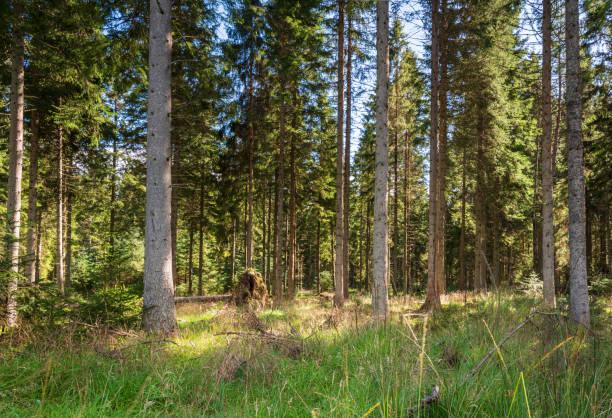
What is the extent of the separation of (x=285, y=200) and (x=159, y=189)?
609 inches

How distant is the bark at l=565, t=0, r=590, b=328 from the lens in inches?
251

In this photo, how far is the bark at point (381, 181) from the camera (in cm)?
657

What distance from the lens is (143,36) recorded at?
24.5 feet

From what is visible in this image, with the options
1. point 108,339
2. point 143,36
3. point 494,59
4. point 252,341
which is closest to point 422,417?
point 252,341

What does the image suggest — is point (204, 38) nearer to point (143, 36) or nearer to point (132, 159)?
point (143, 36)

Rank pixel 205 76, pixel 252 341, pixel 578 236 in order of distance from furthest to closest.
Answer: pixel 205 76
pixel 578 236
pixel 252 341

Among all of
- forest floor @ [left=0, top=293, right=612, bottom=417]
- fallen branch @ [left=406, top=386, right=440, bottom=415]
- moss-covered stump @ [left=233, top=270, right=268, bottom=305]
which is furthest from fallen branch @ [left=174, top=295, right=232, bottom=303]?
fallen branch @ [left=406, top=386, right=440, bottom=415]

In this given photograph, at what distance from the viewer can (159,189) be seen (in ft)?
19.6

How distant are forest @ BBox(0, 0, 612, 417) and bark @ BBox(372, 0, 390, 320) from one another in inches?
1.9

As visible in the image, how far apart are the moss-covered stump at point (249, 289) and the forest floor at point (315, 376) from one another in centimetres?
765

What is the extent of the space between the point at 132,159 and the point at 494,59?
1891 cm

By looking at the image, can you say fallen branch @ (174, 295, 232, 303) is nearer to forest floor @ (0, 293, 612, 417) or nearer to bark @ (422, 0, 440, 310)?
bark @ (422, 0, 440, 310)

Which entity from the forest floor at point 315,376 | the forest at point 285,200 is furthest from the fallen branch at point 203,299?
the forest floor at point 315,376

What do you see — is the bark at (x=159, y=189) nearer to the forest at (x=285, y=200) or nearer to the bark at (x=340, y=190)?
the forest at (x=285, y=200)
